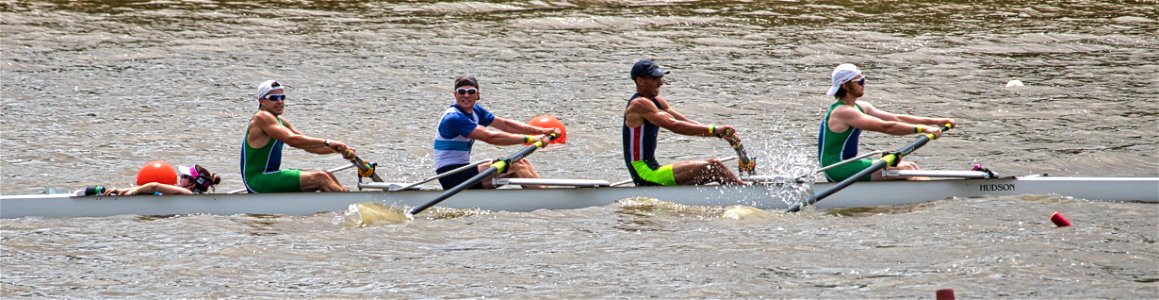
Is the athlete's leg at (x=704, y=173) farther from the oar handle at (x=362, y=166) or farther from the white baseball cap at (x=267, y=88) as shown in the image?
the white baseball cap at (x=267, y=88)

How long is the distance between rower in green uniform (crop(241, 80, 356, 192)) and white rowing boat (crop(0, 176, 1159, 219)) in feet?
0.48

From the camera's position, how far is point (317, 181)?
12.8m

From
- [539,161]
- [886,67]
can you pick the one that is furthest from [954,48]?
[539,161]

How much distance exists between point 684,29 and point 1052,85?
7060 millimetres

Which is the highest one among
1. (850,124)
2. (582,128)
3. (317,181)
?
(850,124)

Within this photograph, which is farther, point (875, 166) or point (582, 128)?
point (582, 128)

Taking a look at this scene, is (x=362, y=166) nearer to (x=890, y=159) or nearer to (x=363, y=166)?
(x=363, y=166)

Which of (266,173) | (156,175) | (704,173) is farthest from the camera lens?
(156,175)

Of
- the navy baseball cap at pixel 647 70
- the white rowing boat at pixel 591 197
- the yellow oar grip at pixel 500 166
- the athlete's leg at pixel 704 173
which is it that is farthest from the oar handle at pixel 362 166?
the athlete's leg at pixel 704 173

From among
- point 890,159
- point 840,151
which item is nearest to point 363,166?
point 840,151

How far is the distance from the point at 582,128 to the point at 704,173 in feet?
23.5

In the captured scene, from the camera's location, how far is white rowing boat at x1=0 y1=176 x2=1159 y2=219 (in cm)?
1242

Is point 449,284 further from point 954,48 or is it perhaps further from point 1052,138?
point 954,48

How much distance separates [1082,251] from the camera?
35.5ft
